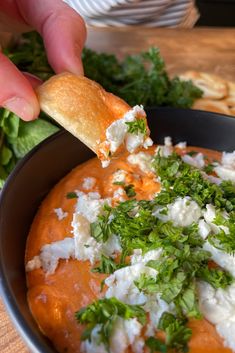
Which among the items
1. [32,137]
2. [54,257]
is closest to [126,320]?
[54,257]

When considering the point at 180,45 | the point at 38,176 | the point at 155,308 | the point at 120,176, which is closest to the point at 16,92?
the point at 38,176

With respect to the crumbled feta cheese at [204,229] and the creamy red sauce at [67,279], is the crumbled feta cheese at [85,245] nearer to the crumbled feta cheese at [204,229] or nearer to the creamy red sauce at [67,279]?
the creamy red sauce at [67,279]

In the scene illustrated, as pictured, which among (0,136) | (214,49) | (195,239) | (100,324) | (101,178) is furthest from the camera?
(214,49)

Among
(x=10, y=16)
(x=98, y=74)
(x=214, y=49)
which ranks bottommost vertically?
(x=214, y=49)

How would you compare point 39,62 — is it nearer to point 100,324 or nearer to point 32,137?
point 32,137

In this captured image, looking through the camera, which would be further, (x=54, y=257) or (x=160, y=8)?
(x=160, y=8)

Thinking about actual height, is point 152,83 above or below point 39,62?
below

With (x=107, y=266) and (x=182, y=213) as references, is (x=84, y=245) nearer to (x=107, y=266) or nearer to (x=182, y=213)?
(x=107, y=266)
